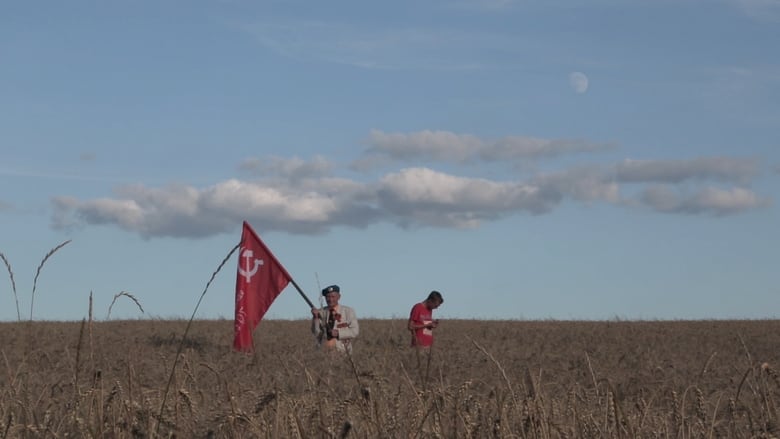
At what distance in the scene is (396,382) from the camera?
12.6 metres

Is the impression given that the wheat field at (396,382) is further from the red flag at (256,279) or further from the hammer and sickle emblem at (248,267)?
the hammer and sickle emblem at (248,267)

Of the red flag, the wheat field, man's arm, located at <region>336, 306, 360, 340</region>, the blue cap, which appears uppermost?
the red flag

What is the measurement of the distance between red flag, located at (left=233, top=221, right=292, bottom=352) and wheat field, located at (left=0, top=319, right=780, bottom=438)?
0.87 m

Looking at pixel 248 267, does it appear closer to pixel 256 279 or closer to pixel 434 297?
pixel 256 279

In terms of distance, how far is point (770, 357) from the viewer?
22.6 m

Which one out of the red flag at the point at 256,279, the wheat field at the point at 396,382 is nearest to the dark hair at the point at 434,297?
the wheat field at the point at 396,382

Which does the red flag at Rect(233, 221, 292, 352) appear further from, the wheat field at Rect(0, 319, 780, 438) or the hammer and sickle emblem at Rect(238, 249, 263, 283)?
the wheat field at Rect(0, 319, 780, 438)

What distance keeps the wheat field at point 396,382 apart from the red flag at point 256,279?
866 mm

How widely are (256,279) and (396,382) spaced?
992 centimetres

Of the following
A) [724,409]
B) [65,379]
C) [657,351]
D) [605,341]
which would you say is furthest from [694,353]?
[65,379]

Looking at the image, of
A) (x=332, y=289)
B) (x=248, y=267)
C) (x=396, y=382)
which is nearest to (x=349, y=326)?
(x=332, y=289)

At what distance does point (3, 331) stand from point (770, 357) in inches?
683

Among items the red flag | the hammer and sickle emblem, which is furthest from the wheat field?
the hammer and sickle emblem

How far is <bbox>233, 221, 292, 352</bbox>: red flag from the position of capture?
71.9 ft
